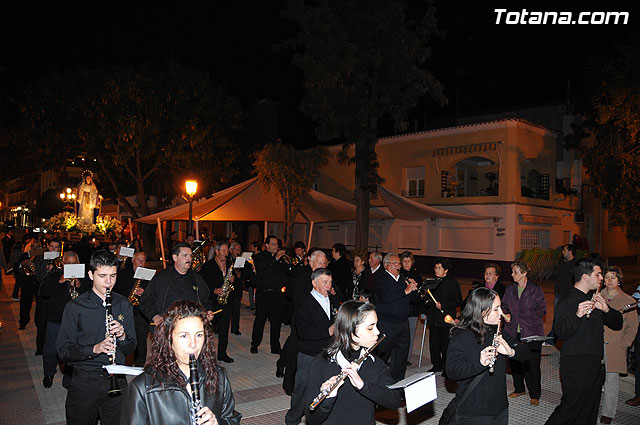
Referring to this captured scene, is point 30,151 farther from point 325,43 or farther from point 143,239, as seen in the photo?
point 325,43

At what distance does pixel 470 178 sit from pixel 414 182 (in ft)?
9.66

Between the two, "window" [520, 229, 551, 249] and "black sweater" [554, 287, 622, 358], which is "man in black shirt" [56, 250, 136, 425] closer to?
"black sweater" [554, 287, 622, 358]

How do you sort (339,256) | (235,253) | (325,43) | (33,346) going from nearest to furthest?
(33,346), (339,256), (235,253), (325,43)

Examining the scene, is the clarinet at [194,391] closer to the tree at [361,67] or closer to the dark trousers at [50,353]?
the dark trousers at [50,353]

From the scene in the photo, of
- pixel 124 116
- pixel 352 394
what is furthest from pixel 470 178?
pixel 352 394

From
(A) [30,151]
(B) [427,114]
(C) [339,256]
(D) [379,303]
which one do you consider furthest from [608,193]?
(A) [30,151]

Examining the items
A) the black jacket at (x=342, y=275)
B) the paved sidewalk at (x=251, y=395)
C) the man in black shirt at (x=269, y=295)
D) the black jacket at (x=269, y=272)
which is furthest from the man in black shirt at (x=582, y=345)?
the black jacket at (x=269, y=272)

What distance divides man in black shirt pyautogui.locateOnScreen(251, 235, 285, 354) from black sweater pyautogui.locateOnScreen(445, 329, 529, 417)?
17.8 ft

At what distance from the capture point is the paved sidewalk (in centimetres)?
565

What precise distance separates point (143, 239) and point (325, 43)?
48.4ft

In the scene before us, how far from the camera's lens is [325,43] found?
58.7ft

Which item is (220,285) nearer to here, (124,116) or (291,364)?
(291,364)

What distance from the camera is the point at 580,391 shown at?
438 cm

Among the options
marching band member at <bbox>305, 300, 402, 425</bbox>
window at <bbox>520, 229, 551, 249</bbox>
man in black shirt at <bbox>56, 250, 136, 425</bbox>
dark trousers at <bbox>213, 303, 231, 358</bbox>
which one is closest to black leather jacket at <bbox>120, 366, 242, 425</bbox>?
marching band member at <bbox>305, 300, 402, 425</bbox>
